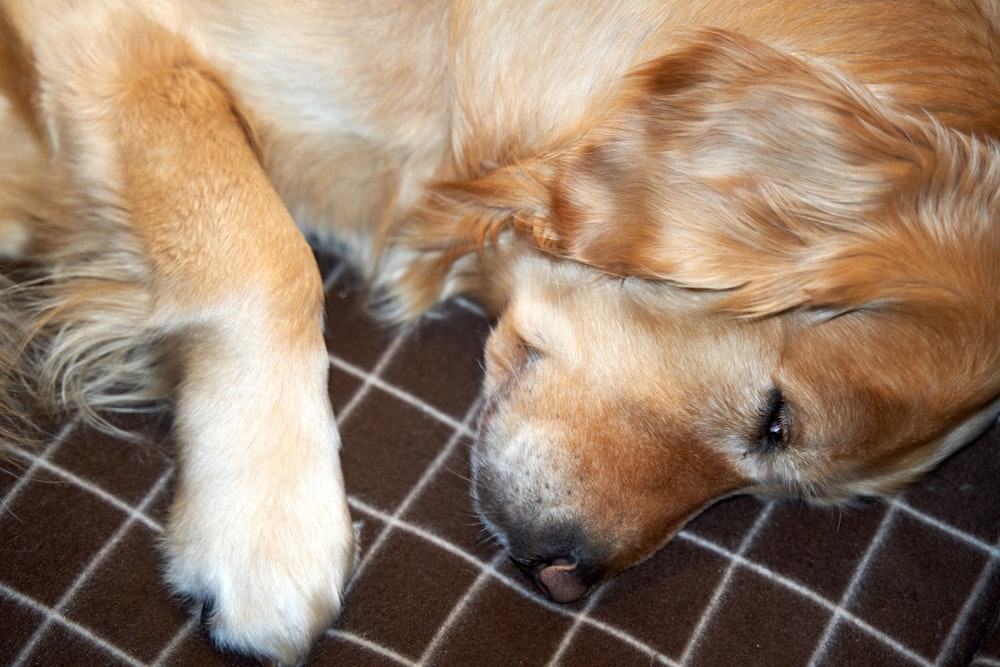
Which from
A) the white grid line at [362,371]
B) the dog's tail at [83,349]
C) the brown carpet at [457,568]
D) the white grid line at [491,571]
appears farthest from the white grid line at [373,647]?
the dog's tail at [83,349]

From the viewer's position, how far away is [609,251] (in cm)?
173

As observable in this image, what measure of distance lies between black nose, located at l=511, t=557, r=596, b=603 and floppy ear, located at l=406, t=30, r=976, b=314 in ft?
1.74

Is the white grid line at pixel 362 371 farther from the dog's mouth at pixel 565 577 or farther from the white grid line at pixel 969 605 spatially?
the white grid line at pixel 969 605

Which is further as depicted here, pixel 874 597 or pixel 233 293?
pixel 874 597

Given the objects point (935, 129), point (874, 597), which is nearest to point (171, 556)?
point (874, 597)

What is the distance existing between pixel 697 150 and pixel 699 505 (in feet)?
2.20

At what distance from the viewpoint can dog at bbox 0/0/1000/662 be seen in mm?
1673

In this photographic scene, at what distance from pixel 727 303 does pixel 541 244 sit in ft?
1.15

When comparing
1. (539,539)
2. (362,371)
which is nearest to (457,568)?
(539,539)

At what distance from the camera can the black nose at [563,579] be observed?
5.86 feet

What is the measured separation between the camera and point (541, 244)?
1.83 m

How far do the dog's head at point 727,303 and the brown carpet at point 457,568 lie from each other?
0.12 meters

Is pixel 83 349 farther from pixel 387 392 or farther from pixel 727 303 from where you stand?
pixel 727 303

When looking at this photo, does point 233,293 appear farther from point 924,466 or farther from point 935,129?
point 924,466
